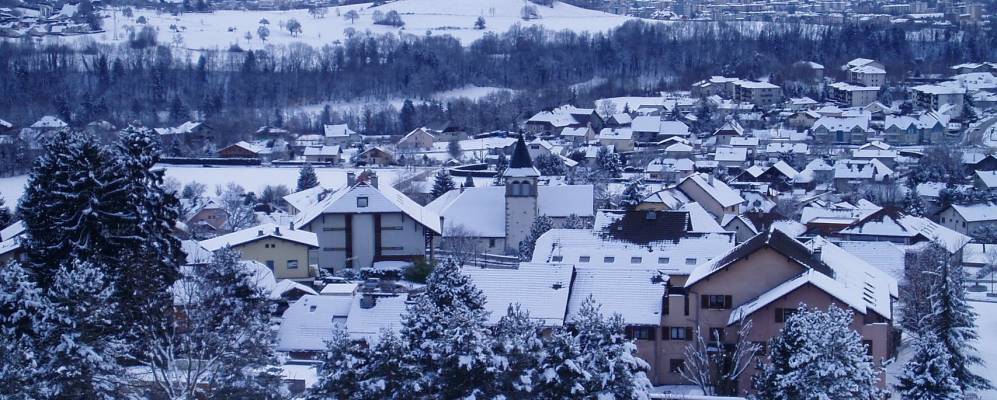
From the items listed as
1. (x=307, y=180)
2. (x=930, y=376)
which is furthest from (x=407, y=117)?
(x=930, y=376)

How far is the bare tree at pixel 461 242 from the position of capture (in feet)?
82.1

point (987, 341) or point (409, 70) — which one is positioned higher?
point (409, 70)

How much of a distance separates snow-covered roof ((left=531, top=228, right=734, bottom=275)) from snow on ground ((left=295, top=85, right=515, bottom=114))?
44.1 meters

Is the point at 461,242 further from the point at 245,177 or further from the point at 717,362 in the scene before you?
the point at 245,177

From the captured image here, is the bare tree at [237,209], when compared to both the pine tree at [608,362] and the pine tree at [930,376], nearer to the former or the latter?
the pine tree at [930,376]

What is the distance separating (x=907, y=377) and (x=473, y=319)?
5.91 m

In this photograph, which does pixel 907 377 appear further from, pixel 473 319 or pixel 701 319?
pixel 473 319

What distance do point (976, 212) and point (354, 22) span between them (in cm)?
8066

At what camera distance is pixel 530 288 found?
51.5ft

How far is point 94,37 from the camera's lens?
88.2m

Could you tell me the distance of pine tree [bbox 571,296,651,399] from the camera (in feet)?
32.4

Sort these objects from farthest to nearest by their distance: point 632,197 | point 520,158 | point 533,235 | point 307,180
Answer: point 307,180 < point 632,197 < point 520,158 < point 533,235

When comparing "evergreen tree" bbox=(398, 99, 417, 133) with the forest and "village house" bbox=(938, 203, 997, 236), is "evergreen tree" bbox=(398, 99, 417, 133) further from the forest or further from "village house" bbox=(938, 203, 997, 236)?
"village house" bbox=(938, 203, 997, 236)

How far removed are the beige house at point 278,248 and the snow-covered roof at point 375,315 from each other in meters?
5.83
